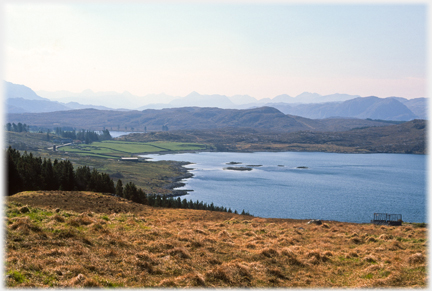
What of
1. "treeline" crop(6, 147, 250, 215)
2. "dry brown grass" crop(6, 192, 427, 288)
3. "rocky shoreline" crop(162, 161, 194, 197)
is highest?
"dry brown grass" crop(6, 192, 427, 288)

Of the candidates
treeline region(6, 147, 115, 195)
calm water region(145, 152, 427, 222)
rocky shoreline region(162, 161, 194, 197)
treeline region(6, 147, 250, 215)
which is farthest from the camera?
rocky shoreline region(162, 161, 194, 197)

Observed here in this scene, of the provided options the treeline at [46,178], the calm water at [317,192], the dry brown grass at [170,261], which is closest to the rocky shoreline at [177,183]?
the calm water at [317,192]

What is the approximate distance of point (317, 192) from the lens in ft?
431

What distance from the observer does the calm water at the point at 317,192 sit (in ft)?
333

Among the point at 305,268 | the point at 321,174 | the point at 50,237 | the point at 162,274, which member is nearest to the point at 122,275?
the point at 162,274

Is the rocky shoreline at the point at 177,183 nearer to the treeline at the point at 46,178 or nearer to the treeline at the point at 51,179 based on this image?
the treeline at the point at 51,179

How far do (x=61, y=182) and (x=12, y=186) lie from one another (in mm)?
10736

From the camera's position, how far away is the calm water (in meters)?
102

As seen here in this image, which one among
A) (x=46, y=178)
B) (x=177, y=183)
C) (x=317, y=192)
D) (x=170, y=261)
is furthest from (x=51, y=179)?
(x=317, y=192)

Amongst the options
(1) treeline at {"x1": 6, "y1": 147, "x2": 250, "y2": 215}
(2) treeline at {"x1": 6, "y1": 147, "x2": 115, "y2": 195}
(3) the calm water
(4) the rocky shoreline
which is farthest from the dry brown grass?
(4) the rocky shoreline

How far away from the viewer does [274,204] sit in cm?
11169

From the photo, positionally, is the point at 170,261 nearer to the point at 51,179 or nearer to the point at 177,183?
the point at 51,179

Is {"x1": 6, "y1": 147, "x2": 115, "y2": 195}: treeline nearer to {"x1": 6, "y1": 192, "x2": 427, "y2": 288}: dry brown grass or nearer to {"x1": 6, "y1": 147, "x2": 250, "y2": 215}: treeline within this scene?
{"x1": 6, "y1": 147, "x2": 250, "y2": 215}: treeline

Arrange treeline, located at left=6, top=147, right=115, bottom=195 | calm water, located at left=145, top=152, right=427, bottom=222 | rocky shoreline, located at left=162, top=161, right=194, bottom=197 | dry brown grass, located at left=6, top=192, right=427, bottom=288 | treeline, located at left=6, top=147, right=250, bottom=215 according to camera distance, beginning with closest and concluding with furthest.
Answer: dry brown grass, located at left=6, top=192, right=427, bottom=288 → treeline, located at left=6, top=147, right=115, bottom=195 → treeline, located at left=6, top=147, right=250, bottom=215 → calm water, located at left=145, top=152, right=427, bottom=222 → rocky shoreline, located at left=162, top=161, right=194, bottom=197
